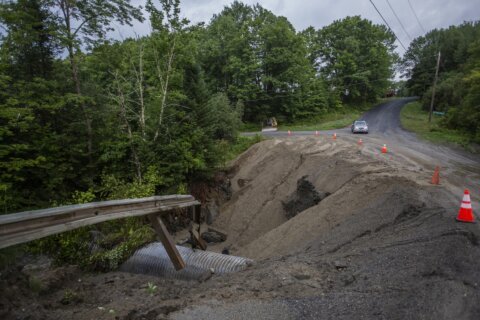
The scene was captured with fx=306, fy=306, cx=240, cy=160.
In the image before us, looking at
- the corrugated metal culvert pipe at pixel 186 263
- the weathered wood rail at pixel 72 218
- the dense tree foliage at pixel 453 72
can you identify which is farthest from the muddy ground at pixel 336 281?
the dense tree foliage at pixel 453 72

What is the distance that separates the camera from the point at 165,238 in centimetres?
524

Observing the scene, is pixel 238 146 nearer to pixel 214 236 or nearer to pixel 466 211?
pixel 214 236

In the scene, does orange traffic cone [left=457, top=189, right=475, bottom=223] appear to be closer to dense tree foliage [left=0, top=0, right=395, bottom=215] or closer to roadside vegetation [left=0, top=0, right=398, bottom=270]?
roadside vegetation [left=0, top=0, right=398, bottom=270]

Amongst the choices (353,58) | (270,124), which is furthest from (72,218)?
(353,58)

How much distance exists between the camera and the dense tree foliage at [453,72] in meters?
24.4

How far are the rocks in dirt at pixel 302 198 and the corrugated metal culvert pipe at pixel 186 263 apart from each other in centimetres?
710

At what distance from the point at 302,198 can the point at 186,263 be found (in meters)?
8.53

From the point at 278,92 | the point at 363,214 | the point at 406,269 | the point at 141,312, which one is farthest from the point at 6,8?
the point at 278,92

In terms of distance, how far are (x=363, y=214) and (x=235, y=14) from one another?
59414mm

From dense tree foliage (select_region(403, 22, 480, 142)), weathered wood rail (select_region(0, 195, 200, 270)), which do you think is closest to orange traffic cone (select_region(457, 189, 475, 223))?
weathered wood rail (select_region(0, 195, 200, 270))

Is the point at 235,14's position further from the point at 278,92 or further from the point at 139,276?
the point at 139,276

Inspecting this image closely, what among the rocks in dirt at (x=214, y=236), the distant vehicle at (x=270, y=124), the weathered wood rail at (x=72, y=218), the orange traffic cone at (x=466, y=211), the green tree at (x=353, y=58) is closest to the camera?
→ the weathered wood rail at (x=72, y=218)

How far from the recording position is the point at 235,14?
5962 centimetres

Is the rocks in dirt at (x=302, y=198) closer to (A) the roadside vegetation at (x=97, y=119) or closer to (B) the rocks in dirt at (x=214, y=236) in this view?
(B) the rocks in dirt at (x=214, y=236)
